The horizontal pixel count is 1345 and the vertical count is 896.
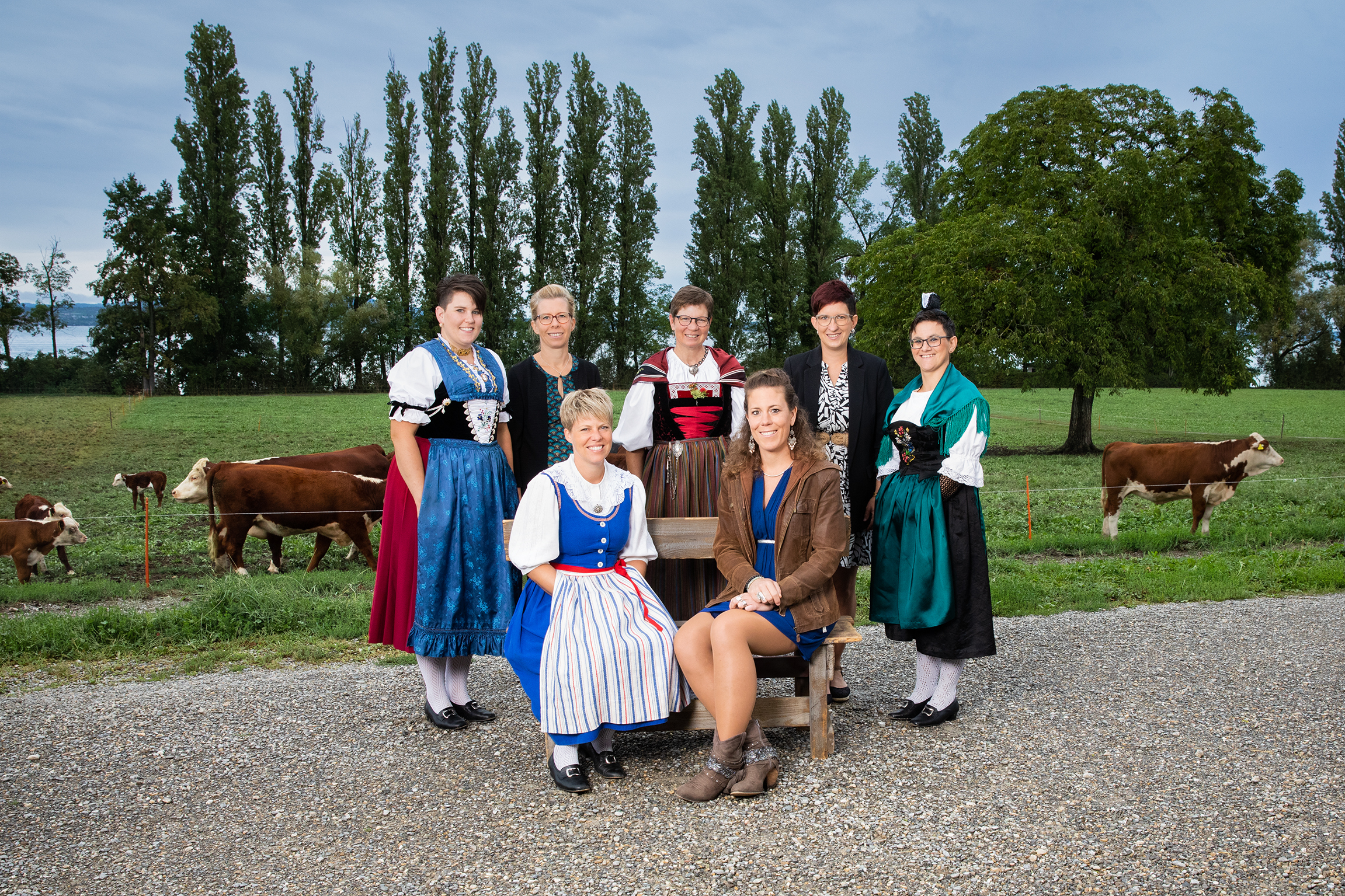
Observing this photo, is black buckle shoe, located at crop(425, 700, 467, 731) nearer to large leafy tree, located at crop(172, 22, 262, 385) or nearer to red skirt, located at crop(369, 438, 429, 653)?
red skirt, located at crop(369, 438, 429, 653)

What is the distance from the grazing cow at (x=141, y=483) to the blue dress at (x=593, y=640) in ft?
28.4

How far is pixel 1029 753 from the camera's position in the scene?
11.0 feet

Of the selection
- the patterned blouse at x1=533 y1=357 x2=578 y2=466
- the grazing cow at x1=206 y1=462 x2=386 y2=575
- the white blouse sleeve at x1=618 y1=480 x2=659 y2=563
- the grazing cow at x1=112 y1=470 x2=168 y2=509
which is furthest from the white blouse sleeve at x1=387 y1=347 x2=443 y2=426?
the grazing cow at x1=112 y1=470 x2=168 y2=509

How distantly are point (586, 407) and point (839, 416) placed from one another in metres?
1.19

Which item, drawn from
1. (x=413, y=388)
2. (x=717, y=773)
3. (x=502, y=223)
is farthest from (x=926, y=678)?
(x=502, y=223)

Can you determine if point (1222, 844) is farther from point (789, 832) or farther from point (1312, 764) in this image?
point (789, 832)

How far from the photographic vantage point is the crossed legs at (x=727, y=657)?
2955 mm

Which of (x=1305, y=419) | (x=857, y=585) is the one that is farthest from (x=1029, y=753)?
(x=1305, y=419)

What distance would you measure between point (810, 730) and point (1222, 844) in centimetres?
138

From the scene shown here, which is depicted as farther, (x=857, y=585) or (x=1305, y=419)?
(x=1305, y=419)

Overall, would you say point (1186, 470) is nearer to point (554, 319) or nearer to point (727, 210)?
point (554, 319)

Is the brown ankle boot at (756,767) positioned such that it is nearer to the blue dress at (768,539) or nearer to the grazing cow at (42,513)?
the blue dress at (768,539)

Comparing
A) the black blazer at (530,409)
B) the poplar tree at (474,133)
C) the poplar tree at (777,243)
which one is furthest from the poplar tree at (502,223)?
the black blazer at (530,409)

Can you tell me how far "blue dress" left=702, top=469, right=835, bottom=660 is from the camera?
3.22 m
